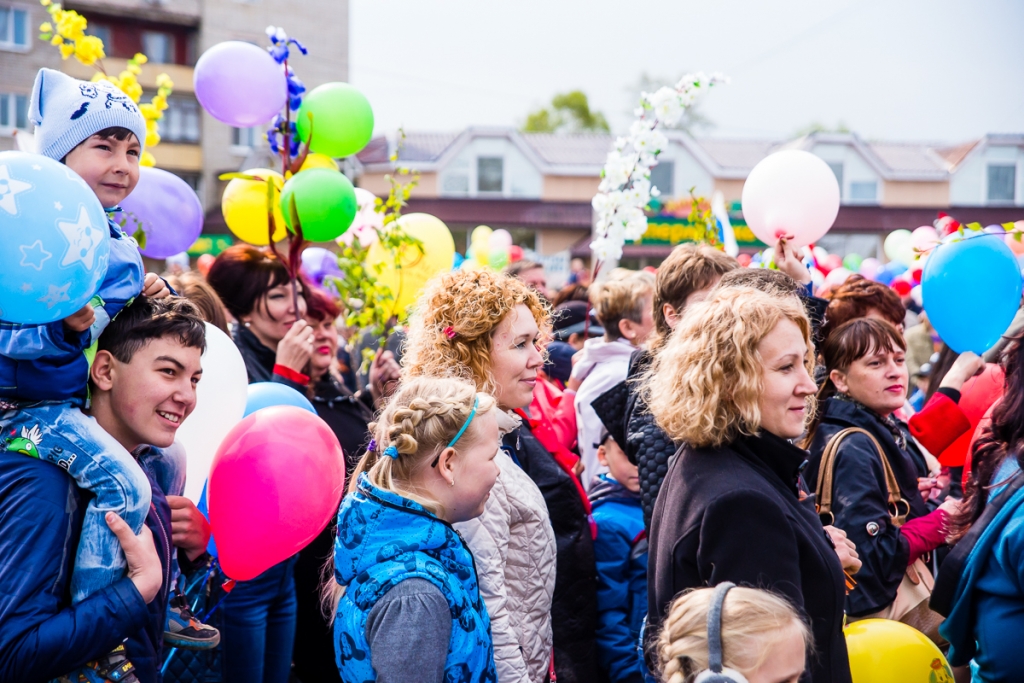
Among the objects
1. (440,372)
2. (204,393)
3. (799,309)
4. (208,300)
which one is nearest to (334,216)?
(208,300)

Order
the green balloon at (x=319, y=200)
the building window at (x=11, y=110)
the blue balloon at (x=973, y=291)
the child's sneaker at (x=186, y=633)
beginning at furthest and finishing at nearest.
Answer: the building window at (x=11, y=110)
the green balloon at (x=319, y=200)
the blue balloon at (x=973, y=291)
the child's sneaker at (x=186, y=633)

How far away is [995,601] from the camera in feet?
8.07

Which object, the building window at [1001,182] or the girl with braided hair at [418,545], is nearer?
the girl with braided hair at [418,545]

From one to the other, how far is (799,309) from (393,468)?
116 cm

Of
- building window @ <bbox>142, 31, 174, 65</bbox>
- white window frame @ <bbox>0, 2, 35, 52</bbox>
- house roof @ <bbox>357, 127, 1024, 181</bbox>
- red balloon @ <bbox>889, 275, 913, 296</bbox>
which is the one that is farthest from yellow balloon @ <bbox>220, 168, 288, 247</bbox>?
building window @ <bbox>142, 31, 174, 65</bbox>

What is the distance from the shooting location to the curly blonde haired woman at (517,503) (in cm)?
225

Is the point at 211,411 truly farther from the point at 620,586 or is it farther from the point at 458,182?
the point at 458,182

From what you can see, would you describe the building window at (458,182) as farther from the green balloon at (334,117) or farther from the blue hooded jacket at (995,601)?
the blue hooded jacket at (995,601)

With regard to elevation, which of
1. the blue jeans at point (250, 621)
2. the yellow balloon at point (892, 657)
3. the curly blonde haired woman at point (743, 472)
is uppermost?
the curly blonde haired woman at point (743, 472)

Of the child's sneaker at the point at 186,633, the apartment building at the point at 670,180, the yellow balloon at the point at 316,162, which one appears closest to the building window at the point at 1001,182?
the apartment building at the point at 670,180

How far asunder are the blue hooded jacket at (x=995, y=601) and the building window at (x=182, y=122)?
33.3m

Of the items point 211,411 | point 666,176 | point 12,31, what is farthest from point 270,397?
point 12,31

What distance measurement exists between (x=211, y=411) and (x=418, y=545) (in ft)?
4.36

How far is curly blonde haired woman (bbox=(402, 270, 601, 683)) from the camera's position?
2250 millimetres
